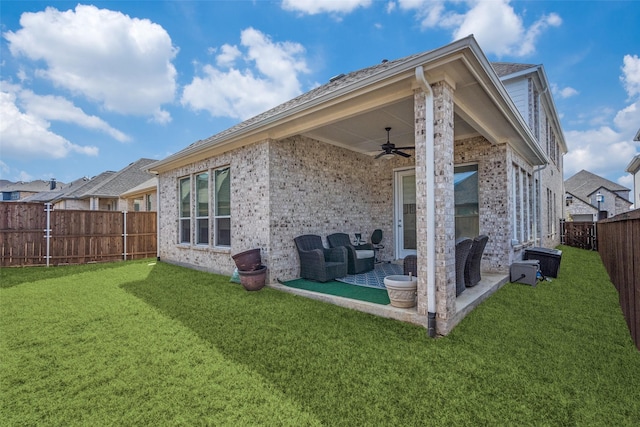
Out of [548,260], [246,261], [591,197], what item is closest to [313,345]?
[246,261]

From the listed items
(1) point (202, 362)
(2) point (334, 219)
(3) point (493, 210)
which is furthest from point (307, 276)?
(3) point (493, 210)

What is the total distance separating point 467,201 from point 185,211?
753cm

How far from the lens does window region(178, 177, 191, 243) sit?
8.41 meters

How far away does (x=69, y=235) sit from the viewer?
31.7 feet

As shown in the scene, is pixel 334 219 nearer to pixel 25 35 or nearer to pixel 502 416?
pixel 502 416

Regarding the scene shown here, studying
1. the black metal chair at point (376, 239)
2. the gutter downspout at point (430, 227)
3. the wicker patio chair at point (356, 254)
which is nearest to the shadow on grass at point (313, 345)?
the gutter downspout at point (430, 227)

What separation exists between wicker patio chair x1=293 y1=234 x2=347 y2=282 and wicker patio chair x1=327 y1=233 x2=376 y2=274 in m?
0.32

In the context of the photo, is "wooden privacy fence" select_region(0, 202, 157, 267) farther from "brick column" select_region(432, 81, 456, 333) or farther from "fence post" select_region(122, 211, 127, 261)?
"brick column" select_region(432, 81, 456, 333)

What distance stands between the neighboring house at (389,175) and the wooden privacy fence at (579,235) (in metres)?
5.76

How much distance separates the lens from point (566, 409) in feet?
7.16

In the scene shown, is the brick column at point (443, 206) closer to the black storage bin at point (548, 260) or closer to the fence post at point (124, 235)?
the black storage bin at point (548, 260)

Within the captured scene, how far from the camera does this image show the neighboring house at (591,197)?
27666mm

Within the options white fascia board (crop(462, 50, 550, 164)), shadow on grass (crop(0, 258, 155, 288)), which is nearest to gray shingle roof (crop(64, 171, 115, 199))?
shadow on grass (crop(0, 258, 155, 288))

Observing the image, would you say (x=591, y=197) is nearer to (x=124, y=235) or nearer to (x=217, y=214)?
(x=217, y=214)
